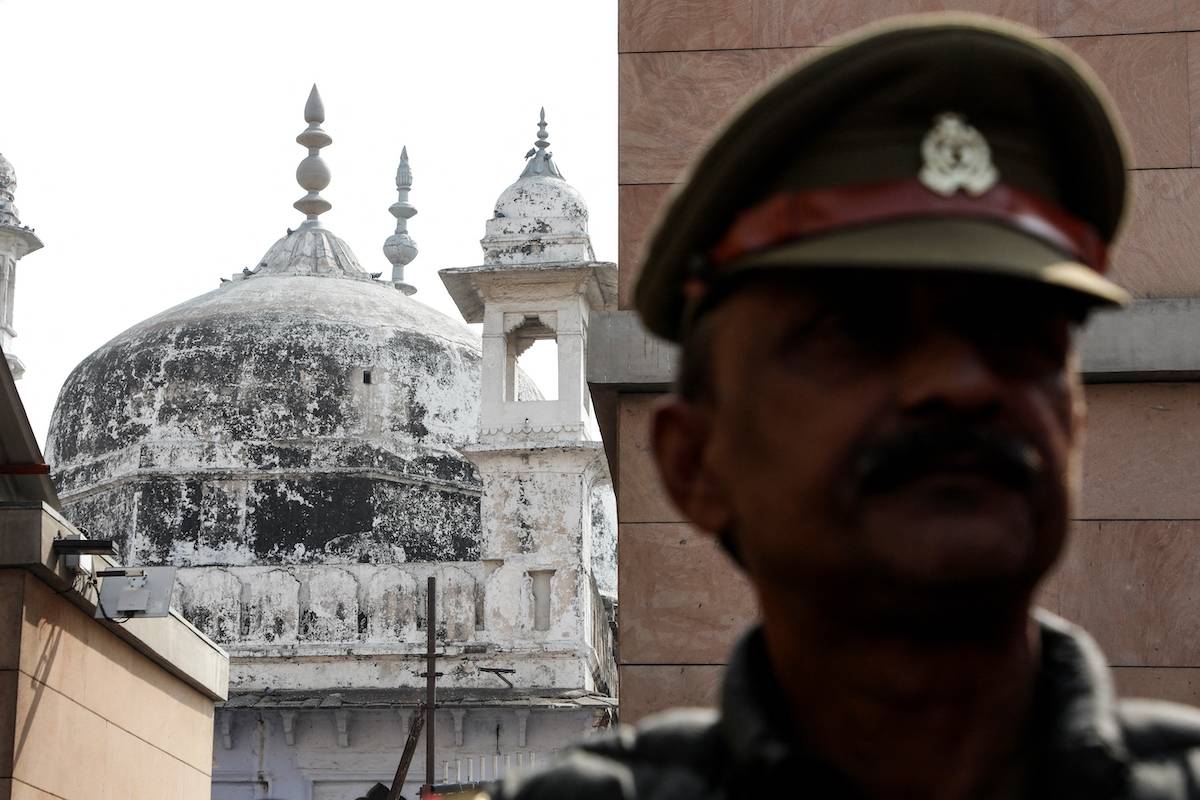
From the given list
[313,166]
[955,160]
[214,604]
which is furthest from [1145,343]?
[313,166]

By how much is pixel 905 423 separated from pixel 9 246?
93.2ft

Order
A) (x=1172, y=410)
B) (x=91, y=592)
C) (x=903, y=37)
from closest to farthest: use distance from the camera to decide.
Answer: (x=903, y=37) → (x=1172, y=410) → (x=91, y=592)

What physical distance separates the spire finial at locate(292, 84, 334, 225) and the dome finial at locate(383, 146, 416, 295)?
597 cm

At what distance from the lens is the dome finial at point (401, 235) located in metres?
38.8

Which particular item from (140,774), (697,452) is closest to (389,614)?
(140,774)

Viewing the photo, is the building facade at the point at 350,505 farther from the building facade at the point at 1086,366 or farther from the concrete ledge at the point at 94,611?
the building facade at the point at 1086,366

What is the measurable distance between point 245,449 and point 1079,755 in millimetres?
27624

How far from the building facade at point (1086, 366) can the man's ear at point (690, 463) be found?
381cm

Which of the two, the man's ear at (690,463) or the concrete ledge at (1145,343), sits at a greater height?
the concrete ledge at (1145,343)

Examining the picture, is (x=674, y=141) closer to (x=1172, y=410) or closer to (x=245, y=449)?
(x=1172, y=410)

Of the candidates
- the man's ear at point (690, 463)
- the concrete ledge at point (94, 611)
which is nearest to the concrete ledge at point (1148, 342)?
the man's ear at point (690, 463)

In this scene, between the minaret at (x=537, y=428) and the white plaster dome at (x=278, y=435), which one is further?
the white plaster dome at (x=278, y=435)

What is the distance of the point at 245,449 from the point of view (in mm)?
28359

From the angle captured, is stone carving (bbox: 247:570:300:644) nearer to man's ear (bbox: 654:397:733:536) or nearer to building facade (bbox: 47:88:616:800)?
building facade (bbox: 47:88:616:800)
